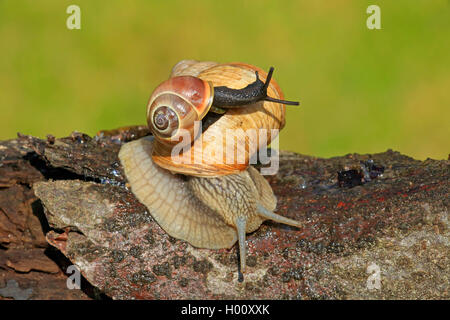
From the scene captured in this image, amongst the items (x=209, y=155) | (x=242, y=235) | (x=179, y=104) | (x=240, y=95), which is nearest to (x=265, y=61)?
(x=240, y=95)

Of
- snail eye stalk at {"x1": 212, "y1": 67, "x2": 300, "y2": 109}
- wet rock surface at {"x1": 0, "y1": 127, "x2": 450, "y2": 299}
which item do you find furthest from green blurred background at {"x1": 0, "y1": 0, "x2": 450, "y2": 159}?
snail eye stalk at {"x1": 212, "y1": 67, "x2": 300, "y2": 109}

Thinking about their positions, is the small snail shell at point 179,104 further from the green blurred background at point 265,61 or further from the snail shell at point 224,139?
the green blurred background at point 265,61

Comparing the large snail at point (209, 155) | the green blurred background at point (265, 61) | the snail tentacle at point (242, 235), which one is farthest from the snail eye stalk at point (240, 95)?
the green blurred background at point (265, 61)

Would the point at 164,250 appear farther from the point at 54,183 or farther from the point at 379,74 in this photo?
the point at 379,74

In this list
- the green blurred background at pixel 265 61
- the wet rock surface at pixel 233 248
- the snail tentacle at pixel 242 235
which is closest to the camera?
the wet rock surface at pixel 233 248

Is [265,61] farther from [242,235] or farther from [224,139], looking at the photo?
[242,235]

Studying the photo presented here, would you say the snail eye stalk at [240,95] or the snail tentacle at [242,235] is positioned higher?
the snail eye stalk at [240,95]

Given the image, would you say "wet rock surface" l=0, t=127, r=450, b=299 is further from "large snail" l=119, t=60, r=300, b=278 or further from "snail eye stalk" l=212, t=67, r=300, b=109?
"snail eye stalk" l=212, t=67, r=300, b=109
